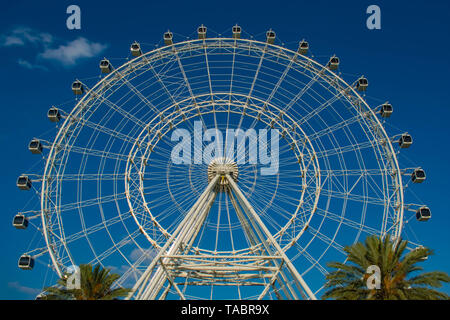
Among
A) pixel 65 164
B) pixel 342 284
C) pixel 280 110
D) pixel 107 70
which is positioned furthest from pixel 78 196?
pixel 342 284

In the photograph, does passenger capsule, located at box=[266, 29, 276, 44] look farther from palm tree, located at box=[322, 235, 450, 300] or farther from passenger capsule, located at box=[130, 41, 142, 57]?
palm tree, located at box=[322, 235, 450, 300]

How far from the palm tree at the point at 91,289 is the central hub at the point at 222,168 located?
466 inches

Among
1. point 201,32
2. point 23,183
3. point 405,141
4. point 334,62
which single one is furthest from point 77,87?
point 405,141

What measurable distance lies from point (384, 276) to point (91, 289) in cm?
1405

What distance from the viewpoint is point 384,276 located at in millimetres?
20125

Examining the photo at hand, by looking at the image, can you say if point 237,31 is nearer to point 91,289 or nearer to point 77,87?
point 77,87

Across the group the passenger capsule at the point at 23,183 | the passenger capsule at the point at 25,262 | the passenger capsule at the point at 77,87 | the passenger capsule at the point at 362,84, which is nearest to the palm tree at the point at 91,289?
the passenger capsule at the point at 25,262

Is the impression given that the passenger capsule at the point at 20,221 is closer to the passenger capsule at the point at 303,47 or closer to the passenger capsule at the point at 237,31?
the passenger capsule at the point at 237,31

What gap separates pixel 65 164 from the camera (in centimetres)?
3080

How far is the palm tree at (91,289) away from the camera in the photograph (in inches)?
829

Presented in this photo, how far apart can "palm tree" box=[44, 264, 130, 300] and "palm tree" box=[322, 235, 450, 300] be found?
34.4 ft

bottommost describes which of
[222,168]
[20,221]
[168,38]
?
[20,221]
